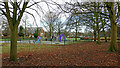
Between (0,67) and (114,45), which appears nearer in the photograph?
(0,67)

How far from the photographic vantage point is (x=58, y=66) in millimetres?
5254

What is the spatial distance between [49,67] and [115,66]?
11.2ft

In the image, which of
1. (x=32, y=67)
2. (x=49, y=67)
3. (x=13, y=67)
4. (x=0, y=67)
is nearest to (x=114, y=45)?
(x=49, y=67)

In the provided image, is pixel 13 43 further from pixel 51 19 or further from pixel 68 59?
pixel 51 19

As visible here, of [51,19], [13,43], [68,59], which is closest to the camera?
[13,43]

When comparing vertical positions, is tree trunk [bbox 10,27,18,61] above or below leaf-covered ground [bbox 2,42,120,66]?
above

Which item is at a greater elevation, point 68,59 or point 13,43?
point 13,43

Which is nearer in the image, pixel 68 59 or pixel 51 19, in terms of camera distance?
pixel 68 59

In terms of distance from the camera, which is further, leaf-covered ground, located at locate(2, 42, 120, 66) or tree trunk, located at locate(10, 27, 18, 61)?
tree trunk, located at locate(10, 27, 18, 61)

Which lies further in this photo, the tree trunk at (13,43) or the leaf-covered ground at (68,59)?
the tree trunk at (13,43)

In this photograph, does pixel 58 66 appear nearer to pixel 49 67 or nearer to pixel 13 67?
pixel 49 67

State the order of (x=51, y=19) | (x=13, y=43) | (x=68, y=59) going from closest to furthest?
(x=13, y=43)
(x=68, y=59)
(x=51, y=19)

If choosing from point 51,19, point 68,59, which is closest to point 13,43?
point 68,59

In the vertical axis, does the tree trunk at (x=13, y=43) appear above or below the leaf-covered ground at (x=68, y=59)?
above
